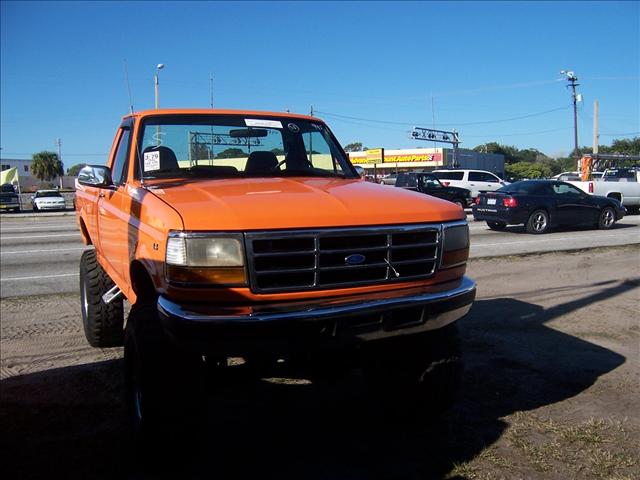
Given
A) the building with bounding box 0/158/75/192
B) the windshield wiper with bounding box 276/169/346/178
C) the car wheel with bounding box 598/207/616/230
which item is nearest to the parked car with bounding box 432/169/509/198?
the car wheel with bounding box 598/207/616/230

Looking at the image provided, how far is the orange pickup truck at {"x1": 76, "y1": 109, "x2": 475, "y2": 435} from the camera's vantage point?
9.30 ft

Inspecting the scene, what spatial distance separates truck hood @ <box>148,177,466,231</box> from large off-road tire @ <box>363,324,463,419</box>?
2.56 ft

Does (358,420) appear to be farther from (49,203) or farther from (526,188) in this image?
(49,203)

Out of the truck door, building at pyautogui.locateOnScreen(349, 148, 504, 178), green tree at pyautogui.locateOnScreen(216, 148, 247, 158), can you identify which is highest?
building at pyautogui.locateOnScreen(349, 148, 504, 178)

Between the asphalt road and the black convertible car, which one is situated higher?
the black convertible car

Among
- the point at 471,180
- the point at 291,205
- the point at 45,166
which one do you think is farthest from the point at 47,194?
the point at 45,166

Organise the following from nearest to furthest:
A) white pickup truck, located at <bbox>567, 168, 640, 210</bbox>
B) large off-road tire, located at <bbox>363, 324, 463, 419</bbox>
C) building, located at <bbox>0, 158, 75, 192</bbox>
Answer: large off-road tire, located at <bbox>363, 324, 463, 419</bbox>, white pickup truck, located at <bbox>567, 168, 640, 210</bbox>, building, located at <bbox>0, 158, 75, 192</bbox>

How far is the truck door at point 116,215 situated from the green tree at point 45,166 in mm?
84138

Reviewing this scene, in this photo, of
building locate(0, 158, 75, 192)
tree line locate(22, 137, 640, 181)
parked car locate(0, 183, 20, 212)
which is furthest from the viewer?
building locate(0, 158, 75, 192)

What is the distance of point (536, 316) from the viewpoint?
6.50 metres

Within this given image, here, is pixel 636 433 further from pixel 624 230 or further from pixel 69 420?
pixel 624 230

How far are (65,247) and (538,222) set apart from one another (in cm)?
1213

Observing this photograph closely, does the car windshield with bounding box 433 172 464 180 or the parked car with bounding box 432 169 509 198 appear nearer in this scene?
the parked car with bounding box 432 169 509 198

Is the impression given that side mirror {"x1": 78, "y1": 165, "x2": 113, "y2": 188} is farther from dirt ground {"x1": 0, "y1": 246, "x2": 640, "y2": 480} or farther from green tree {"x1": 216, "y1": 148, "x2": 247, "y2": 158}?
dirt ground {"x1": 0, "y1": 246, "x2": 640, "y2": 480}
